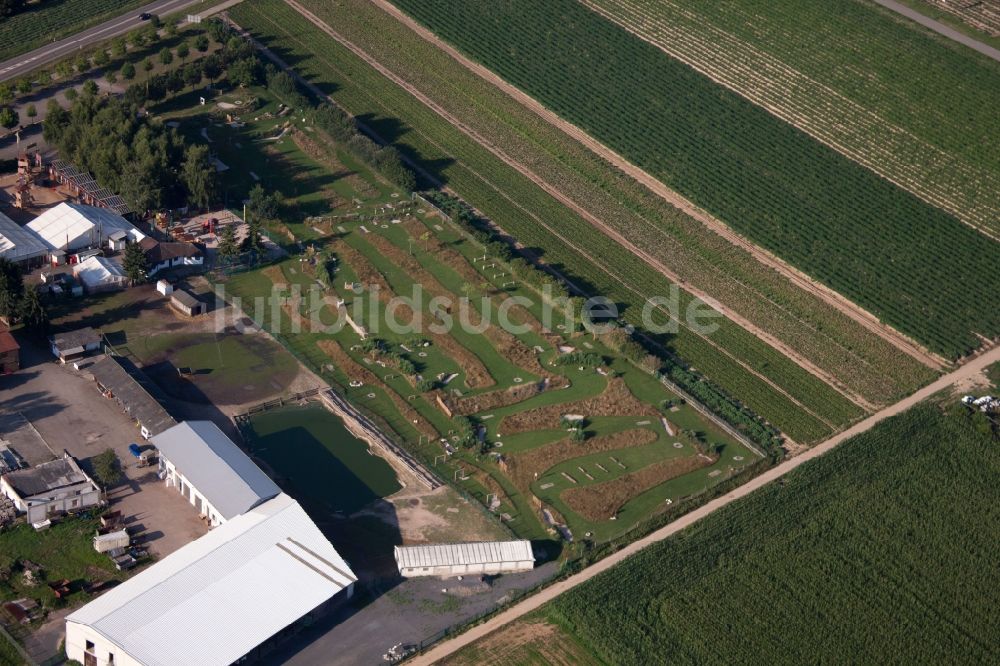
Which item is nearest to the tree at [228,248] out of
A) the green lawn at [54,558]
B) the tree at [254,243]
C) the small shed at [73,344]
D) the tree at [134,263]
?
the tree at [254,243]

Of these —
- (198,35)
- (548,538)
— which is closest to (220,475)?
(548,538)

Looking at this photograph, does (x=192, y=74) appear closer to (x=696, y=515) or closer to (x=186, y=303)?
(x=186, y=303)

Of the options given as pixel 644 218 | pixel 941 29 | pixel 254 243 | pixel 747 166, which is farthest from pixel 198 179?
pixel 941 29

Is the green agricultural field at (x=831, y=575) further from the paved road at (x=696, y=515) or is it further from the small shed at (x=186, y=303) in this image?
the small shed at (x=186, y=303)

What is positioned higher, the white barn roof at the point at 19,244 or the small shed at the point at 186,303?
the white barn roof at the point at 19,244

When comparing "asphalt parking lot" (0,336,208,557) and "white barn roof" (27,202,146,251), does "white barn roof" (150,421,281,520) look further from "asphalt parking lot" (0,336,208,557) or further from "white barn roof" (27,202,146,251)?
"white barn roof" (27,202,146,251)

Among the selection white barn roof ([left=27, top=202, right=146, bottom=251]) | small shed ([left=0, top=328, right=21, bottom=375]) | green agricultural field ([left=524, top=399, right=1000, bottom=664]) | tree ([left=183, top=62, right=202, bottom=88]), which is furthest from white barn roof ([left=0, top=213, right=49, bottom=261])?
green agricultural field ([left=524, top=399, right=1000, bottom=664])
